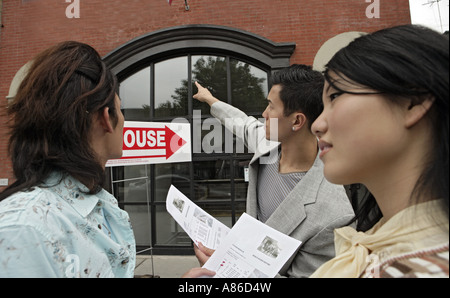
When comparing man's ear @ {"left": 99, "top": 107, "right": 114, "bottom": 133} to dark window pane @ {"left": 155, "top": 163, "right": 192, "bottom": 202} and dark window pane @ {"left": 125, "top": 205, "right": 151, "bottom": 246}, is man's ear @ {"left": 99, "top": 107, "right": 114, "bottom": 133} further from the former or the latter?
dark window pane @ {"left": 125, "top": 205, "right": 151, "bottom": 246}

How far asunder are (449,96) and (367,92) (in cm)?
18

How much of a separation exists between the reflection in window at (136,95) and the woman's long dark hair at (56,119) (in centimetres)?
494

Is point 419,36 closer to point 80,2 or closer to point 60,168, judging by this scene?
point 60,168

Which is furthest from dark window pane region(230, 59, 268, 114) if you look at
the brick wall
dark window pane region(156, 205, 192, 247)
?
dark window pane region(156, 205, 192, 247)

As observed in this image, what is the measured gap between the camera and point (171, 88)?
19.5 feet

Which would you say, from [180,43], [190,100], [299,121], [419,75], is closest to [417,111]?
[419,75]

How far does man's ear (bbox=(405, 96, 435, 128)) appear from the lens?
27.7 inches

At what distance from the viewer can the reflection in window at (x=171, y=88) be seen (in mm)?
5875

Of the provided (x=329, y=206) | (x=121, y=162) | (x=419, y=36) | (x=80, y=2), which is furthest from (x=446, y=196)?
(x=80, y=2)

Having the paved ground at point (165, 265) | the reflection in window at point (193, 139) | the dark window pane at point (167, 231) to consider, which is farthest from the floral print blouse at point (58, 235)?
the dark window pane at point (167, 231)

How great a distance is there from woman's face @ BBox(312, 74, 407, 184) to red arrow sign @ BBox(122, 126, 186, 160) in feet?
11.4

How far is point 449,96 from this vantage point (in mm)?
668

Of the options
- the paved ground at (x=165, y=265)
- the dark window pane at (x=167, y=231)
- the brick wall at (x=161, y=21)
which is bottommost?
the paved ground at (x=165, y=265)

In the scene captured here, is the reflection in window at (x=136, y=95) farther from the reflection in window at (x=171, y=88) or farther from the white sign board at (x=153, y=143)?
the white sign board at (x=153, y=143)
